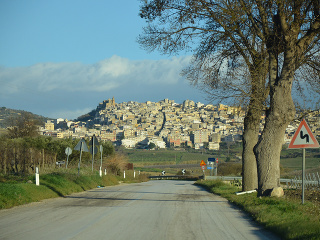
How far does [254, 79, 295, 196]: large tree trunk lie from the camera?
1438 centimetres

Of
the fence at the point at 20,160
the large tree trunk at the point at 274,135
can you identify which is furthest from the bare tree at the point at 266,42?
the fence at the point at 20,160

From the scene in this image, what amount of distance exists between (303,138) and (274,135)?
220 cm

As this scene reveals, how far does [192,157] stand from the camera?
12038 cm

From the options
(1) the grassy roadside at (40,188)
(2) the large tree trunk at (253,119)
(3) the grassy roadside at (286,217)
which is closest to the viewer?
(3) the grassy roadside at (286,217)

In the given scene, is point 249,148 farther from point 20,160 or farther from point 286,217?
point 20,160

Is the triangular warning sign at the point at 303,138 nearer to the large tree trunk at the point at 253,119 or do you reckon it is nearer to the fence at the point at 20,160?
the large tree trunk at the point at 253,119

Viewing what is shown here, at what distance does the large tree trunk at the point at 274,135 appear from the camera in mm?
14375

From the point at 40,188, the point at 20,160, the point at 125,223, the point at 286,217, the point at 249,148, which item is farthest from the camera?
the point at 20,160

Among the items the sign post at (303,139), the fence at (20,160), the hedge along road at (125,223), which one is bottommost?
the hedge along road at (125,223)

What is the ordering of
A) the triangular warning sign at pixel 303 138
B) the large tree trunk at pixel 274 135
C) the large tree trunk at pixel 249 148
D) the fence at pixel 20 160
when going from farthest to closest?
the fence at pixel 20 160
the large tree trunk at pixel 249 148
the large tree trunk at pixel 274 135
the triangular warning sign at pixel 303 138

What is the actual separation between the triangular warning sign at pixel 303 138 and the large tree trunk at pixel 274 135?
1.86m

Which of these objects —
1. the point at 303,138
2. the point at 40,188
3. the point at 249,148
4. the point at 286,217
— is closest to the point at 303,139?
Answer: the point at 303,138

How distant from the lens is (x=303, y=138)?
12375 mm

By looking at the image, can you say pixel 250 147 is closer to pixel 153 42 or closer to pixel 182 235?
pixel 153 42
